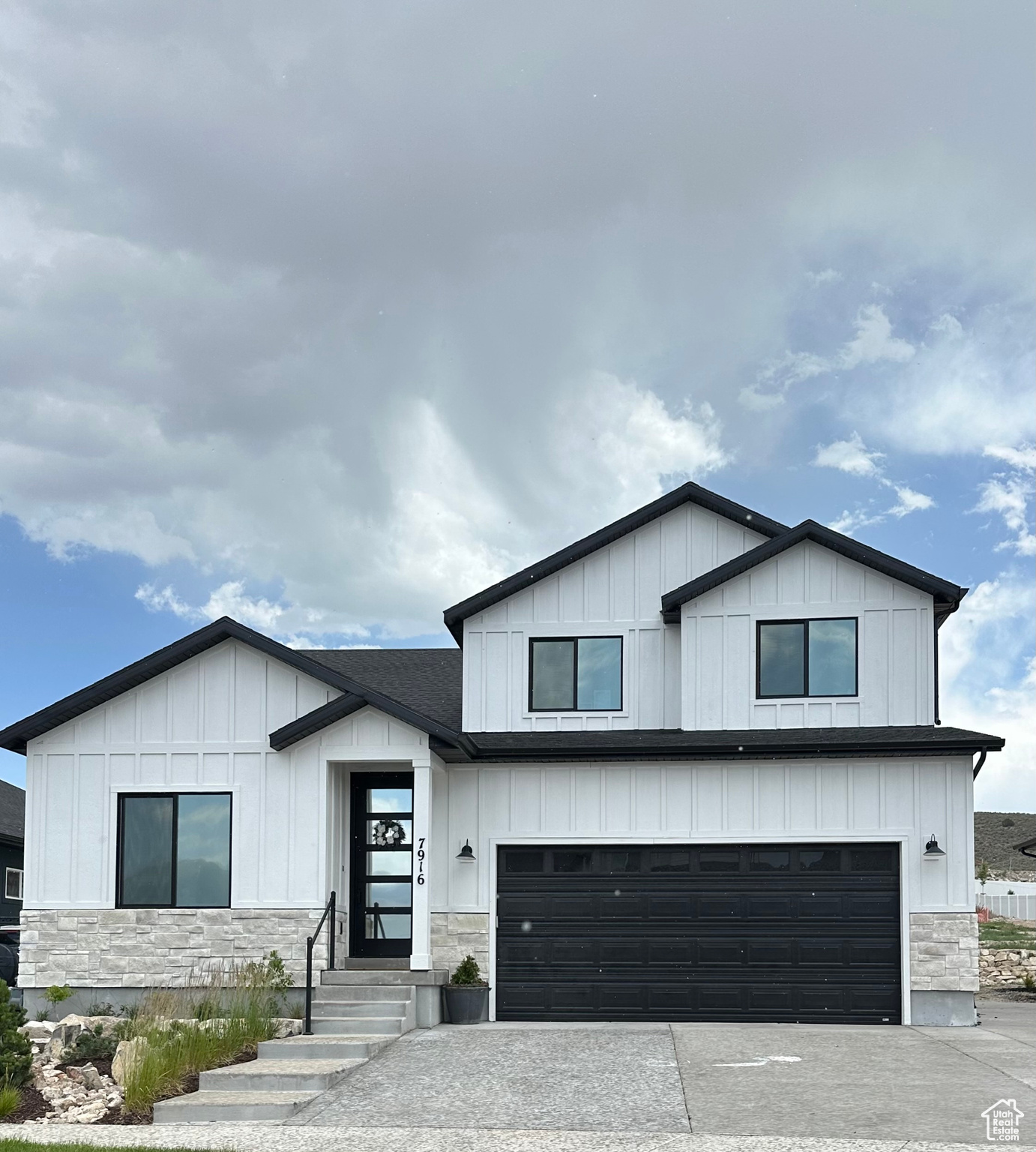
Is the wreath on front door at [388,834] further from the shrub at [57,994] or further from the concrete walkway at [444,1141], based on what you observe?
the concrete walkway at [444,1141]

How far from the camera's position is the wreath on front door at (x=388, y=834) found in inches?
705

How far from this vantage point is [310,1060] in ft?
41.9

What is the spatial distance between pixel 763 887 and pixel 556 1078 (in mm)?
5980

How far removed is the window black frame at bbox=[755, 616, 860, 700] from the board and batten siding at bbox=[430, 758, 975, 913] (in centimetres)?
99

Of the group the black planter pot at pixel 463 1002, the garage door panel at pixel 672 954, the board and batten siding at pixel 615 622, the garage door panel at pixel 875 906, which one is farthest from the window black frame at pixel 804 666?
the black planter pot at pixel 463 1002

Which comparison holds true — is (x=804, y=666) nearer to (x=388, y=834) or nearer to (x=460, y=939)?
(x=460, y=939)

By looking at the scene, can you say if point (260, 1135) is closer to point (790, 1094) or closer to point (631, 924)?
point (790, 1094)

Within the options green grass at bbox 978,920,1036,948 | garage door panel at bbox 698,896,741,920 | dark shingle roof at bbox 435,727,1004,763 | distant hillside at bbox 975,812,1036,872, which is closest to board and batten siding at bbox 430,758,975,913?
dark shingle roof at bbox 435,727,1004,763

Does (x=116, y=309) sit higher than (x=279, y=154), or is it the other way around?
(x=279, y=154)

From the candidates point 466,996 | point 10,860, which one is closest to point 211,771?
point 466,996

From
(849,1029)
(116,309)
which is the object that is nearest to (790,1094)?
(849,1029)

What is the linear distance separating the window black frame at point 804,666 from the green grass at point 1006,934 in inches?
437

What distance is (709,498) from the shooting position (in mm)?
18938

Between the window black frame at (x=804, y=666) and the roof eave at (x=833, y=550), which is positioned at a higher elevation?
the roof eave at (x=833, y=550)
